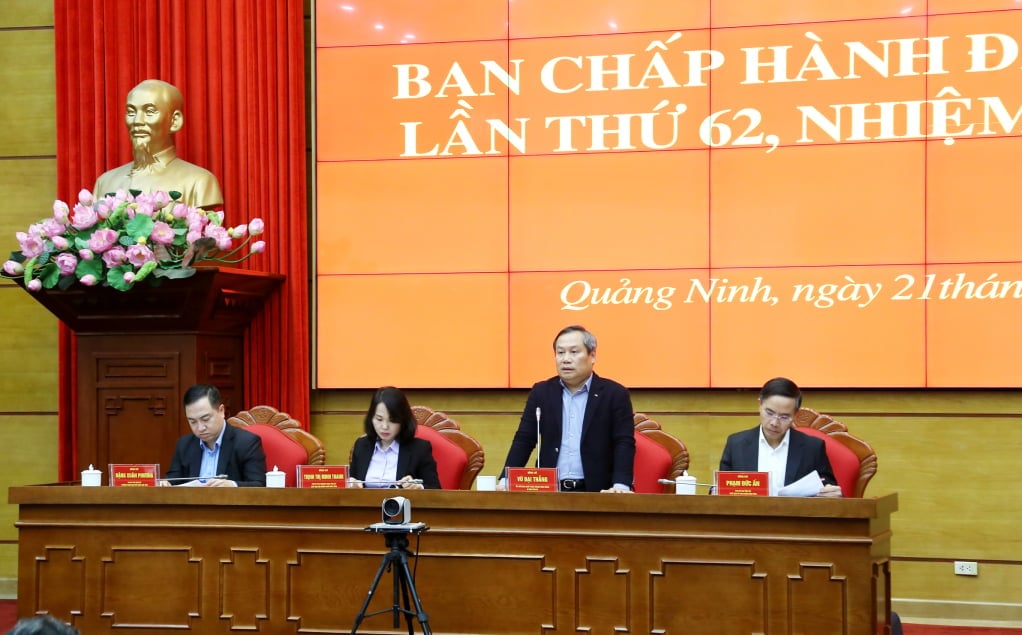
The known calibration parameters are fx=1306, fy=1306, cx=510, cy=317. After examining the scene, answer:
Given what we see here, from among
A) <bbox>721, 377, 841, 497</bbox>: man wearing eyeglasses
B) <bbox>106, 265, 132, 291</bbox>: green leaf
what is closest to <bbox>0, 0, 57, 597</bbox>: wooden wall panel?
<bbox>106, 265, 132, 291</bbox>: green leaf

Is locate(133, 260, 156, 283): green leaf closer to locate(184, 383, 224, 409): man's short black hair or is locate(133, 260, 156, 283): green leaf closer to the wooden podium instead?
the wooden podium

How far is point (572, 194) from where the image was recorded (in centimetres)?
623

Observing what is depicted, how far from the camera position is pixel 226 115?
6.46 meters

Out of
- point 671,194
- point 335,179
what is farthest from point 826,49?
point 335,179

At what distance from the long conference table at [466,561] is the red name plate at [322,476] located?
0.13 m

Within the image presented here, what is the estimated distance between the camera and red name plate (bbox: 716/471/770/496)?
4.16 m

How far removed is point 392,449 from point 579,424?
2.36ft

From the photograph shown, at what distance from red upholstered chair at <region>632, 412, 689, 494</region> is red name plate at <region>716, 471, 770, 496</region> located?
66 cm

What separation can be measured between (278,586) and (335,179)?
257 centimetres

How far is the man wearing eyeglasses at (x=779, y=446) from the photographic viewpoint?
453 cm

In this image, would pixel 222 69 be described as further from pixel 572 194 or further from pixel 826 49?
pixel 826 49

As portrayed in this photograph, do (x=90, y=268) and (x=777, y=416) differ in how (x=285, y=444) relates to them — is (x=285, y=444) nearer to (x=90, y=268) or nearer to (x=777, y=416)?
(x=90, y=268)

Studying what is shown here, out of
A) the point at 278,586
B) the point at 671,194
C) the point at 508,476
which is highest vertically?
the point at 671,194

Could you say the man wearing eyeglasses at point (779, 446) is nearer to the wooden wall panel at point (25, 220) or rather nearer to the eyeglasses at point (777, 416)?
the eyeglasses at point (777, 416)
